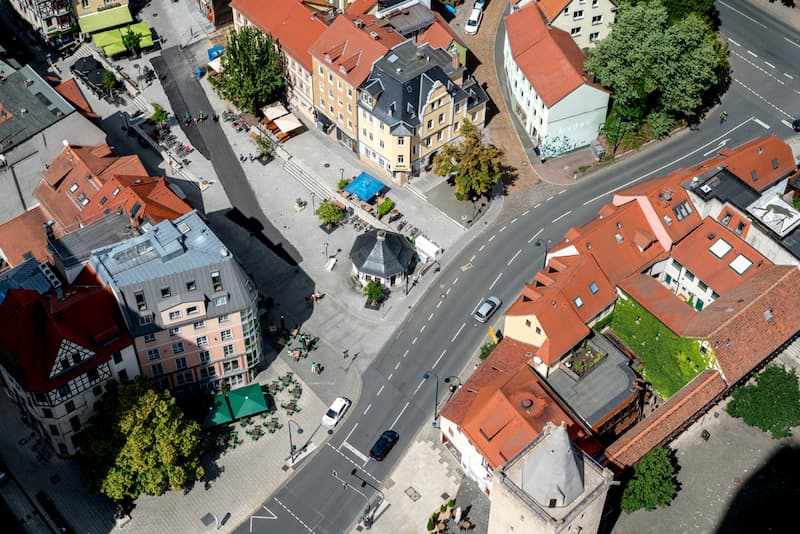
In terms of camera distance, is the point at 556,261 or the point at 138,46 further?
the point at 138,46

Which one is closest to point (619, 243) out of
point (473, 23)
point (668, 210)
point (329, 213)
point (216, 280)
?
point (668, 210)

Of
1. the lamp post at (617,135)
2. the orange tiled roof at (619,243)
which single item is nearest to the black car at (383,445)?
the orange tiled roof at (619,243)

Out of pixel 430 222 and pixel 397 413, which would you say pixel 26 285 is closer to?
pixel 397 413

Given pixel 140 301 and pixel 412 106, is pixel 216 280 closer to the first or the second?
pixel 140 301

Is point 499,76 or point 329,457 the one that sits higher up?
point 499,76

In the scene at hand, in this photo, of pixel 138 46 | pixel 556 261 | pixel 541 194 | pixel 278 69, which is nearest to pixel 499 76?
pixel 541 194

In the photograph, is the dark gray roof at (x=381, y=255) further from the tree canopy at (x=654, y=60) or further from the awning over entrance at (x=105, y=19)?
the awning over entrance at (x=105, y=19)

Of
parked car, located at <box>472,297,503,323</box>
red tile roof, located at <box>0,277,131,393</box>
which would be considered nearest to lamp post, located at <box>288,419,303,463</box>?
red tile roof, located at <box>0,277,131,393</box>
